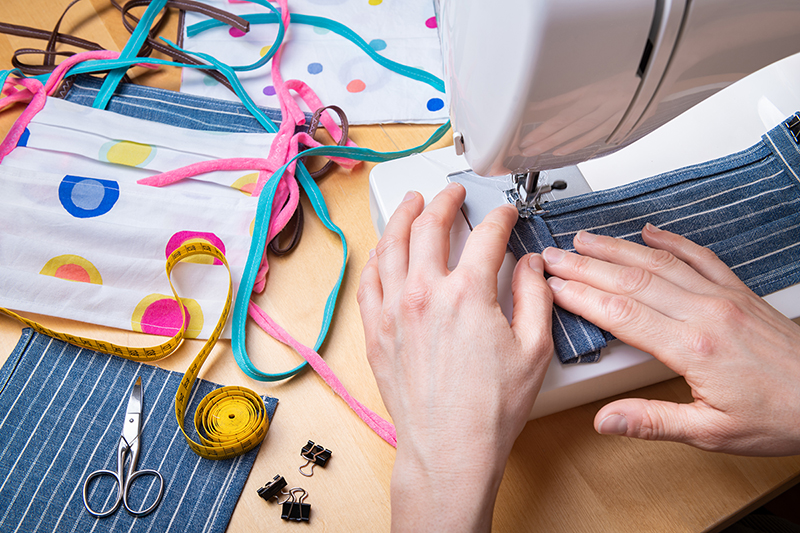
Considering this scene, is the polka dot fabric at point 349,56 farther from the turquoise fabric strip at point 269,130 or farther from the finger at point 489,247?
the finger at point 489,247

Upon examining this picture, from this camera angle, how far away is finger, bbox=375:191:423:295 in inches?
27.8

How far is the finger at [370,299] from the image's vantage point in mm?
710

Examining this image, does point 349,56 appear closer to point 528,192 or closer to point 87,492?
point 528,192

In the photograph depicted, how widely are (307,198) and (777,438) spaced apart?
2.66 feet

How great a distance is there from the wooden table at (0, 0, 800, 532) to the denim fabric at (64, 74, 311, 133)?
407 millimetres

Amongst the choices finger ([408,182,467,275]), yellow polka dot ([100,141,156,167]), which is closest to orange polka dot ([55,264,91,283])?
yellow polka dot ([100,141,156,167])

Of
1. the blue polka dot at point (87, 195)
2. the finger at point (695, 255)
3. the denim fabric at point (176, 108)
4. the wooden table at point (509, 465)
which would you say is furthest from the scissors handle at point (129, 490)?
the finger at point (695, 255)

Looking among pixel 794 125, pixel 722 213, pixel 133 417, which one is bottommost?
pixel 133 417

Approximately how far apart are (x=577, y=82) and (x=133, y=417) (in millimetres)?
726

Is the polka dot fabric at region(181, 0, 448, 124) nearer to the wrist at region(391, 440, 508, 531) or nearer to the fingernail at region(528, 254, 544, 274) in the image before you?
the fingernail at region(528, 254, 544, 274)

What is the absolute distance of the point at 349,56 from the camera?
1.23m

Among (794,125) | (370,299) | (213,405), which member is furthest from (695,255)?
(213,405)

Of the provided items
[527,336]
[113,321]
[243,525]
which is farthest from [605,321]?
[113,321]

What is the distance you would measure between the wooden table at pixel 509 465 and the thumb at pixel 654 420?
0.13m
